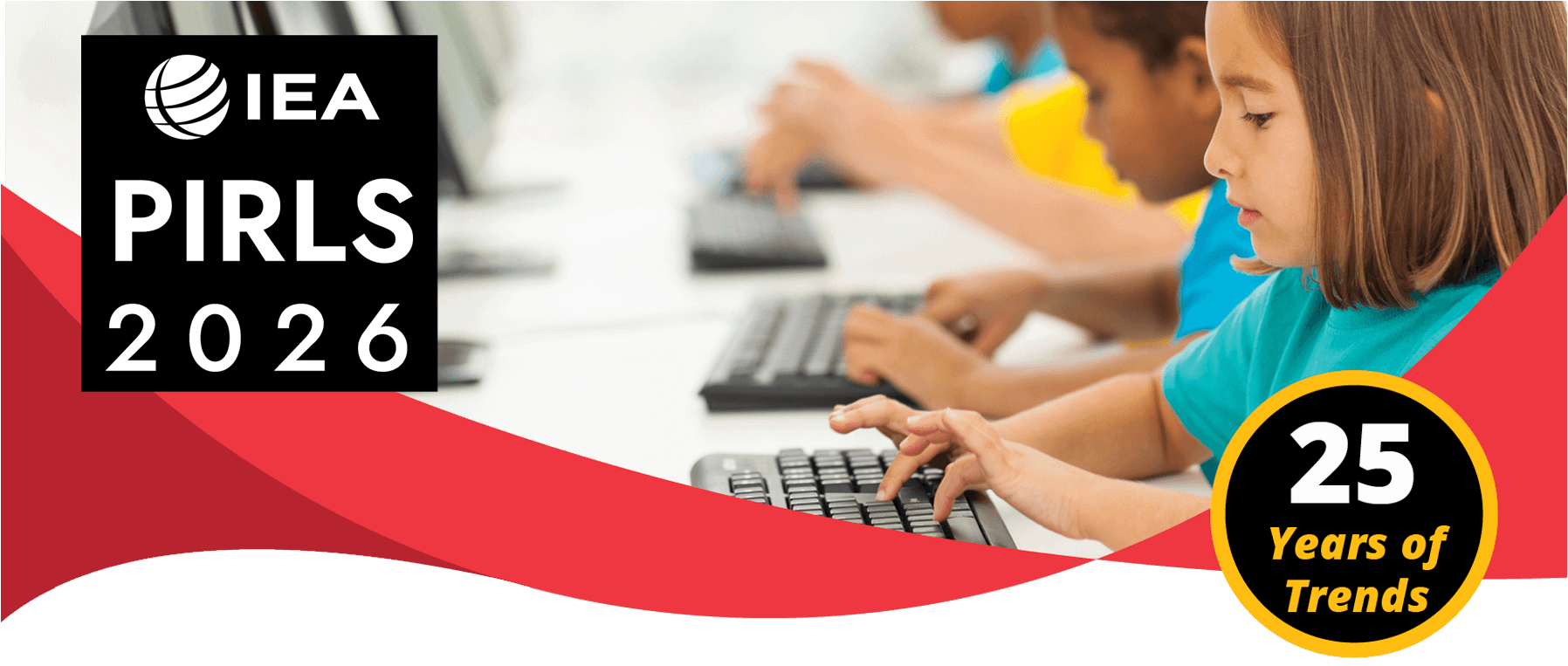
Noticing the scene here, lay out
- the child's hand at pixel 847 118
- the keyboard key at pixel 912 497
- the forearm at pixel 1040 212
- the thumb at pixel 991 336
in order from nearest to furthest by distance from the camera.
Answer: the keyboard key at pixel 912 497 < the thumb at pixel 991 336 < the forearm at pixel 1040 212 < the child's hand at pixel 847 118

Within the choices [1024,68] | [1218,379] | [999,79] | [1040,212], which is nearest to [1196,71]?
[1218,379]

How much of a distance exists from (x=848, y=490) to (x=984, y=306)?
349 millimetres

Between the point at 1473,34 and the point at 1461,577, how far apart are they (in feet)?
0.74

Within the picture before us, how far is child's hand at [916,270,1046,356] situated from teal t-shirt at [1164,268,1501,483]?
0.23 meters

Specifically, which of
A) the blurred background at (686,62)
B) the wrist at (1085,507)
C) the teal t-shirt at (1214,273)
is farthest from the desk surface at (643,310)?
the blurred background at (686,62)

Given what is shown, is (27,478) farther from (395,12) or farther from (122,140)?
(395,12)

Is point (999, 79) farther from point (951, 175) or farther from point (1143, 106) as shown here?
point (1143, 106)

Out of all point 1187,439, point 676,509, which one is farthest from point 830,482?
point 1187,439

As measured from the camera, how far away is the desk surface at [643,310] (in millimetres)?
681

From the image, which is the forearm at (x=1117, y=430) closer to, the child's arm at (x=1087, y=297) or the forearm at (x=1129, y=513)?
the forearm at (x=1129, y=513)

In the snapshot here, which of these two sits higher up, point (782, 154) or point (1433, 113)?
point (782, 154)

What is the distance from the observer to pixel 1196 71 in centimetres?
69

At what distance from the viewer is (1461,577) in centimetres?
50

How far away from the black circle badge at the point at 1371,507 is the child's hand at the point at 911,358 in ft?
0.86
